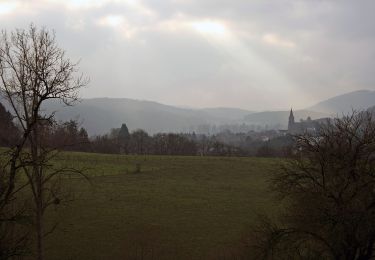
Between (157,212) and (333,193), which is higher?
(333,193)

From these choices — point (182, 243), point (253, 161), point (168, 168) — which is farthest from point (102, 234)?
point (253, 161)

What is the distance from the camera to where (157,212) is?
38.7 meters

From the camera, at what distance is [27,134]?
18.8 m

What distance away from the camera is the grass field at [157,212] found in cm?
3008

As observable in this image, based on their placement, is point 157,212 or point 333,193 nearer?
point 333,193

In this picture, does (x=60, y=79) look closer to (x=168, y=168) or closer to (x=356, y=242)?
(x=356, y=242)

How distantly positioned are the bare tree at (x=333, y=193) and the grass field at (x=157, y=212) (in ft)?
26.8

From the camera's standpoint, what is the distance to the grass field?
98.7 feet

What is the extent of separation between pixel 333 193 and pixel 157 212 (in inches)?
786

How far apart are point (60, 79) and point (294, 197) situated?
1341cm

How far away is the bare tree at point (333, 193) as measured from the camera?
68.3ft

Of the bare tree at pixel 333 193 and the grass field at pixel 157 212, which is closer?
the bare tree at pixel 333 193

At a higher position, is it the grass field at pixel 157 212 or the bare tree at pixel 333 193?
the bare tree at pixel 333 193

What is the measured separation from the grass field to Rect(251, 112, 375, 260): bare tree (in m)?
8.17
